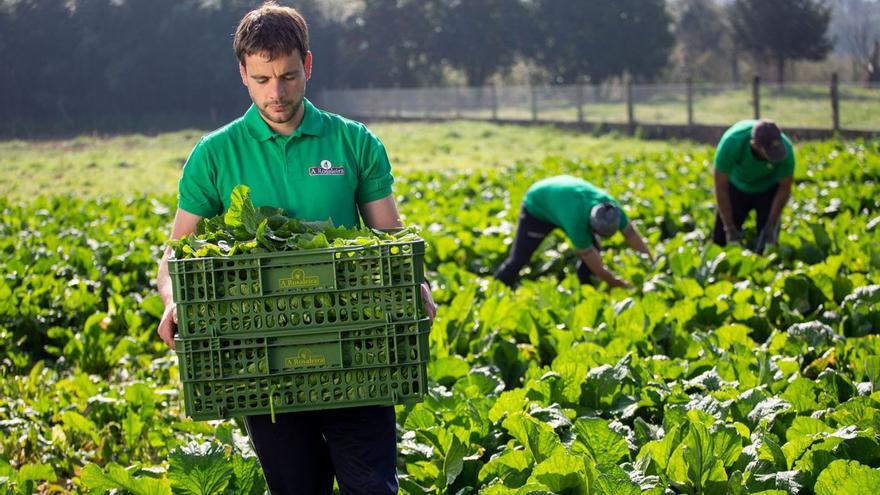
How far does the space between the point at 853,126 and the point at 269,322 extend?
988 inches

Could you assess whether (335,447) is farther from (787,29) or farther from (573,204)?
(787,29)

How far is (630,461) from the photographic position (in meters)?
4.26

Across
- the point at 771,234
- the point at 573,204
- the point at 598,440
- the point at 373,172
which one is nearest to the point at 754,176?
the point at 771,234

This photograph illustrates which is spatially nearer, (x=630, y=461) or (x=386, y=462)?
(x=386, y=462)

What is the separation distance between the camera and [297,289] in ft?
10.1

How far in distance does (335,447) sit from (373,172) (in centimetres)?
89

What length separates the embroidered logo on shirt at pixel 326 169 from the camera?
11.4 ft

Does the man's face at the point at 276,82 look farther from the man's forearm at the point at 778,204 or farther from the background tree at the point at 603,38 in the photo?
the background tree at the point at 603,38

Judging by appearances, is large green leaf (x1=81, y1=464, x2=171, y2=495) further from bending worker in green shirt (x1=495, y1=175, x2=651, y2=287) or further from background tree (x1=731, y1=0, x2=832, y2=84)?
background tree (x1=731, y1=0, x2=832, y2=84)

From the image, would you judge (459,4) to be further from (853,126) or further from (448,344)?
(448,344)

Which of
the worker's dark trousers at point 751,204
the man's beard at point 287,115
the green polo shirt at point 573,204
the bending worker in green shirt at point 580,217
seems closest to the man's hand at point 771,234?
the worker's dark trousers at point 751,204

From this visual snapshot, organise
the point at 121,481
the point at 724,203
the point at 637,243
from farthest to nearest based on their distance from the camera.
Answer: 1. the point at 724,203
2. the point at 637,243
3. the point at 121,481

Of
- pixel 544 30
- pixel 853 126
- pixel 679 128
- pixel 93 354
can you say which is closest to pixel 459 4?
pixel 544 30

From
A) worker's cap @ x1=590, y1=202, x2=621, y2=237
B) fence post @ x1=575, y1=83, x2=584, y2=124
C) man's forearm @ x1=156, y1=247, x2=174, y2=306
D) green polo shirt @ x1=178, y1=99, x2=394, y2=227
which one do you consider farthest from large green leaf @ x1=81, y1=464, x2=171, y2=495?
fence post @ x1=575, y1=83, x2=584, y2=124
